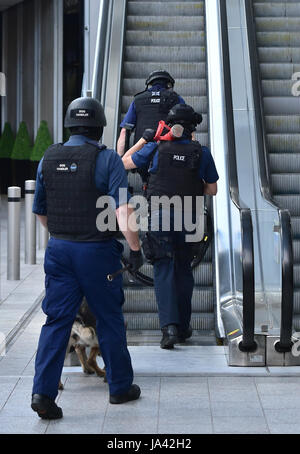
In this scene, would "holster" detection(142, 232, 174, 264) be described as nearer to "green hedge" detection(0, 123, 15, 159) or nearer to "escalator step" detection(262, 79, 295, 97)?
"escalator step" detection(262, 79, 295, 97)

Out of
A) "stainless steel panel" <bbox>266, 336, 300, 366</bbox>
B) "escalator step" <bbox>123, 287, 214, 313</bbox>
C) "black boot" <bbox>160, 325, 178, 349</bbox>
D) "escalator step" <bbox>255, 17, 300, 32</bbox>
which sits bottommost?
"stainless steel panel" <bbox>266, 336, 300, 366</bbox>

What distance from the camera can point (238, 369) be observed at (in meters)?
6.14

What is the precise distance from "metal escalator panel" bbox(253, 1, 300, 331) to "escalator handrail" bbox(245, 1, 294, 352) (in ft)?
0.94

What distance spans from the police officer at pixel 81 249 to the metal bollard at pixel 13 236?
4.62m

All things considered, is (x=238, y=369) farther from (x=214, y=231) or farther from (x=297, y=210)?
(x=297, y=210)

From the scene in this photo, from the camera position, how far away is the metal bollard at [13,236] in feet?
32.7

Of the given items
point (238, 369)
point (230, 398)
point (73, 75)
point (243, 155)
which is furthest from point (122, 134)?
point (73, 75)

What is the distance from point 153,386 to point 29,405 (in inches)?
32.4

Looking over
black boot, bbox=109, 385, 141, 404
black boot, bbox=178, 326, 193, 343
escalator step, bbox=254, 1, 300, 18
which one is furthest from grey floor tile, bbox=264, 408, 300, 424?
escalator step, bbox=254, 1, 300, 18

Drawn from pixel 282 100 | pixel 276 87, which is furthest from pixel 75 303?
pixel 276 87

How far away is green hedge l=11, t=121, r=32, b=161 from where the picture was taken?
19156 millimetres

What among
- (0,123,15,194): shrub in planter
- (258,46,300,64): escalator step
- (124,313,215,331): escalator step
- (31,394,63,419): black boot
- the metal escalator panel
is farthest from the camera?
(0,123,15,194): shrub in planter

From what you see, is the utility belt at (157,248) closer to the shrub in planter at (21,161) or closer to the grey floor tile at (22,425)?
the grey floor tile at (22,425)

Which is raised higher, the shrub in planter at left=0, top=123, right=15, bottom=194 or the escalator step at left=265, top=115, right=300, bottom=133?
the shrub in planter at left=0, top=123, right=15, bottom=194
